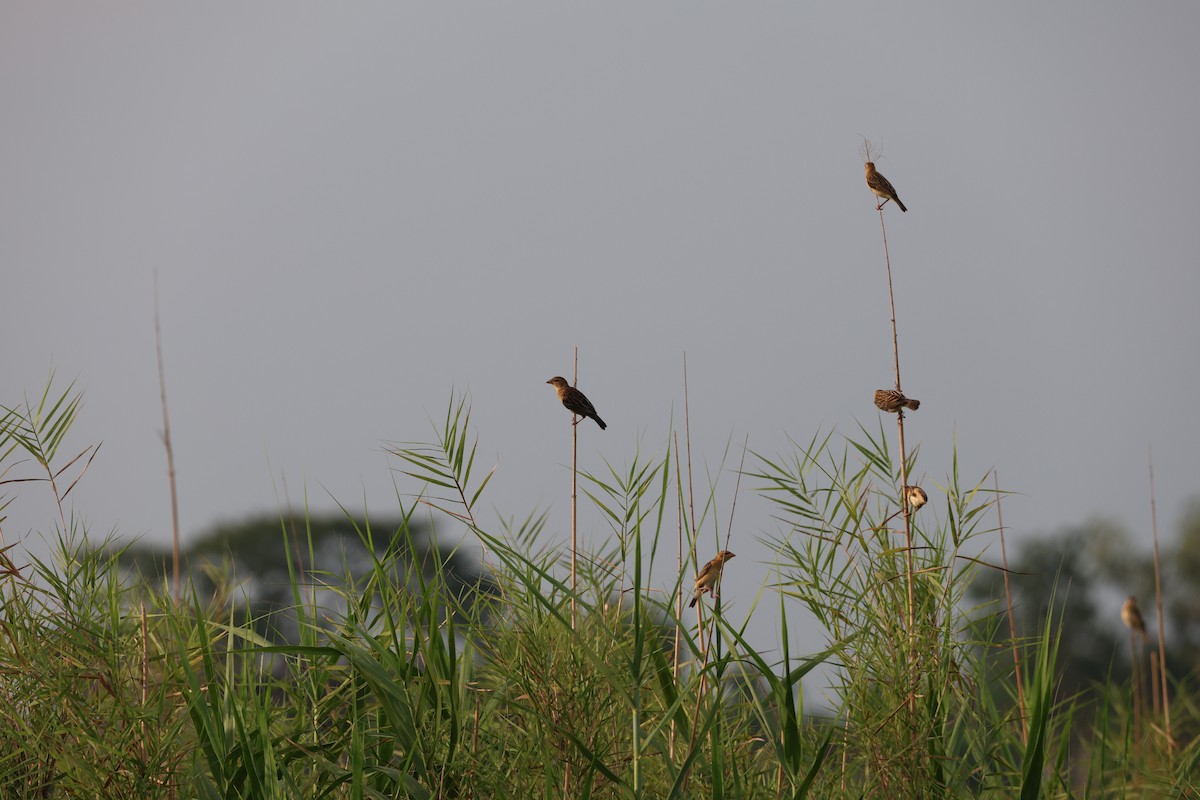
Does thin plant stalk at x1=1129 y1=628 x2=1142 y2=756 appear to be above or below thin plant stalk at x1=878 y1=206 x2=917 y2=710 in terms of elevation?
below

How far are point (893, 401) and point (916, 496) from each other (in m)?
0.29

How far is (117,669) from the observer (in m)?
3.37

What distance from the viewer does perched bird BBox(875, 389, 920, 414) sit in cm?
346

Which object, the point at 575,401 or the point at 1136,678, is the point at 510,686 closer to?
the point at 575,401

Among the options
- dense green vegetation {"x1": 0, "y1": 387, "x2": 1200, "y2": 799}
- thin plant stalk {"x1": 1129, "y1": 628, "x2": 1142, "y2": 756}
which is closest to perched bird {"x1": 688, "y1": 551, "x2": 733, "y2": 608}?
dense green vegetation {"x1": 0, "y1": 387, "x2": 1200, "y2": 799}

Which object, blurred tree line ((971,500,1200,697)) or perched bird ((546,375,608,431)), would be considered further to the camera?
blurred tree line ((971,500,1200,697))

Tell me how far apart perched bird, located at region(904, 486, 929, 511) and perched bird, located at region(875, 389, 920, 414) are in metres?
0.24

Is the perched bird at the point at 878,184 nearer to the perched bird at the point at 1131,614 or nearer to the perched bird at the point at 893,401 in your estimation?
the perched bird at the point at 893,401

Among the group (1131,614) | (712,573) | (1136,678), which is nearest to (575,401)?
(712,573)

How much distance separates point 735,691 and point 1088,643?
130 ft

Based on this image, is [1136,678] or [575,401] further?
[1136,678]

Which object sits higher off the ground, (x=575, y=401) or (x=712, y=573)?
(x=575, y=401)

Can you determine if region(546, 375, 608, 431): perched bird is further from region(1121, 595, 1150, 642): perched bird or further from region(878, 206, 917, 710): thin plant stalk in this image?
region(1121, 595, 1150, 642): perched bird

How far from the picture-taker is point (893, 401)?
136 inches
